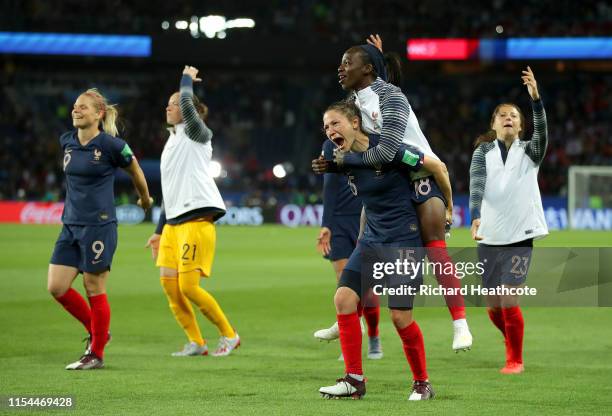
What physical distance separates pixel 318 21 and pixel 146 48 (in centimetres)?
665

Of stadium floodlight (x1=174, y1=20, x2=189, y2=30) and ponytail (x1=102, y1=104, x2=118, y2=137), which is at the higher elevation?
stadium floodlight (x1=174, y1=20, x2=189, y2=30)

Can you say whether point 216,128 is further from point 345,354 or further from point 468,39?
point 345,354

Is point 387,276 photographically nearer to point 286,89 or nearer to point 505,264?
point 505,264

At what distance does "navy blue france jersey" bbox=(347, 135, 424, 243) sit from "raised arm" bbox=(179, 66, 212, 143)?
2305 mm

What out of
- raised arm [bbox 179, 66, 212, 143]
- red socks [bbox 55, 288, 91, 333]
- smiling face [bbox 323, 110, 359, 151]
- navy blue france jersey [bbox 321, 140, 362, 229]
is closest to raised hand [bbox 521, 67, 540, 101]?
smiling face [bbox 323, 110, 359, 151]

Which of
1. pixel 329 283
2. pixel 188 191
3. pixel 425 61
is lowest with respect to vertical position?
pixel 329 283

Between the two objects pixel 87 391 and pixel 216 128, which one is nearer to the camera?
pixel 87 391

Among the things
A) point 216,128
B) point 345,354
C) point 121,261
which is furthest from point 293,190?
point 345,354

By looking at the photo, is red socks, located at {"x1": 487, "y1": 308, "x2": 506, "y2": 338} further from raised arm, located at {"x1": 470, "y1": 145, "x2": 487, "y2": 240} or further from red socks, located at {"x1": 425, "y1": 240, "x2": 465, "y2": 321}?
red socks, located at {"x1": 425, "y1": 240, "x2": 465, "y2": 321}

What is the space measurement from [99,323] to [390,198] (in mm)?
2889

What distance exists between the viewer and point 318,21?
40938 mm

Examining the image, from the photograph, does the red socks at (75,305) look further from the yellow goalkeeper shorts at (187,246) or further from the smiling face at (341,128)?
the smiling face at (341,128)

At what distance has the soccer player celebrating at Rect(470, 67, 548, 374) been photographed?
8180mm

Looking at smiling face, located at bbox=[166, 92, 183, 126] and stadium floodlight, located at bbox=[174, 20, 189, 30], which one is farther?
stadium floodlight, located at bbox=[174, 20, 189, 30]
